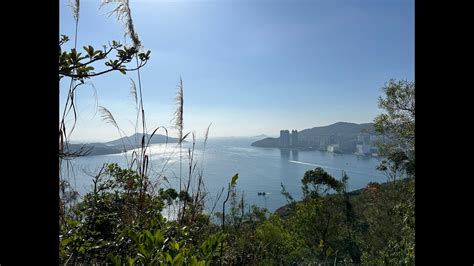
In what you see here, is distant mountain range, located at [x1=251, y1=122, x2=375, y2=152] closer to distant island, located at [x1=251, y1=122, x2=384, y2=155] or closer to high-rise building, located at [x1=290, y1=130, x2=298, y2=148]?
distant island, located at [x1=251, y1=122, x2=384, y2=155]

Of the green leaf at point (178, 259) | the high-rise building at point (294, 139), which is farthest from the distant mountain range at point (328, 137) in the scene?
the green leaf at point (178, 259)

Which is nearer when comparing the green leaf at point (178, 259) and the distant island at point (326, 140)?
the green leaf at point (178, 259)

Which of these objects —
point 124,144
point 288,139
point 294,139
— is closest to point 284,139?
point 288,139

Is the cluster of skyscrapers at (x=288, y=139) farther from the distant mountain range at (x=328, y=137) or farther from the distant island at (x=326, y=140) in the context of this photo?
the distant mountain range at (x=328, y=137)

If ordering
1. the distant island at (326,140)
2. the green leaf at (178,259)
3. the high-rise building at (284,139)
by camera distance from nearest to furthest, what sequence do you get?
the green leaf at (178,259), the distant island at (326,140), the high-rise building at (284,139)

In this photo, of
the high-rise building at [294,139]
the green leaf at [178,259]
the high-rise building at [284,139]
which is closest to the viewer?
the green leaf at [178,259]

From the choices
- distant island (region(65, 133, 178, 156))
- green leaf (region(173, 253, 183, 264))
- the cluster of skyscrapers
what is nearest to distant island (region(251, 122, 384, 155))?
the cluster of skyscrapers
